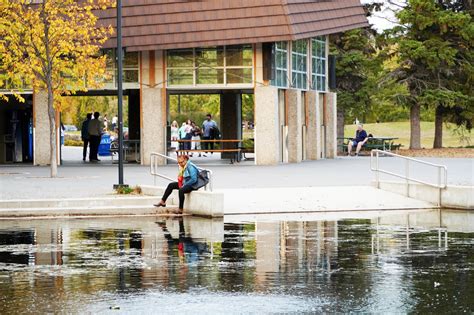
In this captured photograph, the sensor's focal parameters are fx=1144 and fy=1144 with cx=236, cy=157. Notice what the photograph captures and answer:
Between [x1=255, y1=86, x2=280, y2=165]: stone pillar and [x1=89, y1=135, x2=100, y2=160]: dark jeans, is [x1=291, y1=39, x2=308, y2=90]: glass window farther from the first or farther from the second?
[x1=89, y1=135, x2=100, y2=160]: dark jeans

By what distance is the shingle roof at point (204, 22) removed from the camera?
41844 millimetres

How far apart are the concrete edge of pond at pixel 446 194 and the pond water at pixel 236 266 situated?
2.42 meters

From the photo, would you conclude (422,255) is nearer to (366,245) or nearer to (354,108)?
(366,245)

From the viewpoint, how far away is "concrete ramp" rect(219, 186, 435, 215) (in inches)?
1013

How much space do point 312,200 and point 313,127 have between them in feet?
74.4

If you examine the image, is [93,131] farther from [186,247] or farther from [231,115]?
[186,247]

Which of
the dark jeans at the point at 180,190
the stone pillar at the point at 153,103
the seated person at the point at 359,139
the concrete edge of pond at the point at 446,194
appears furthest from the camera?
the seated person at the point at 359,139

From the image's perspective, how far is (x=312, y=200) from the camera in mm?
26375

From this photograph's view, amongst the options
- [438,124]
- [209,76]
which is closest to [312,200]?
[209,76]

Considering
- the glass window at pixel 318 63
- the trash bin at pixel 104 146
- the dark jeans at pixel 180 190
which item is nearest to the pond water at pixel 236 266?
the dark jeans at pixel 180 190

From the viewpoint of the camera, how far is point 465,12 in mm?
56812

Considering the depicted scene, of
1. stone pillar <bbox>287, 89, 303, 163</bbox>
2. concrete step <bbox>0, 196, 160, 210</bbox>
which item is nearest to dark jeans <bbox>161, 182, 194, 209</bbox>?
concrete step <bbox>0, 196, 160, 210</bbox>

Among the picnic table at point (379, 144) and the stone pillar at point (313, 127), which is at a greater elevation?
the stone pillar at point (313, 127)

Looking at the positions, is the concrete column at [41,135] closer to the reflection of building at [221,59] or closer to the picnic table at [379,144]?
the reflection of building at [221,59]
